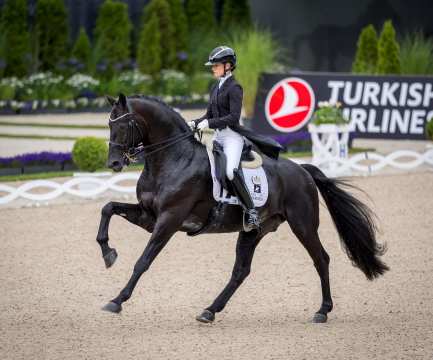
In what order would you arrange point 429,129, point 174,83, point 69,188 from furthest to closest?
point 174,83
point 429,129
point 69,188

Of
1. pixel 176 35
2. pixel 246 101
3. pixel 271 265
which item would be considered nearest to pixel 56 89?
pixel 176 35

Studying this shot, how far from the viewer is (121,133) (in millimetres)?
7668

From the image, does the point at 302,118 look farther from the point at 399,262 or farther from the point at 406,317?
the point at 406,317

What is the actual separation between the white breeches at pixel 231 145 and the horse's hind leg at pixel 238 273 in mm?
653

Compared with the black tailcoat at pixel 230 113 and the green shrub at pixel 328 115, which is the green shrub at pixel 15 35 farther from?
the black tailcoat at pixel 230 113

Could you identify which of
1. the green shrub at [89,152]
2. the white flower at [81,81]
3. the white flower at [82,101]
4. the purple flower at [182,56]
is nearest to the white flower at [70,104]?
the white flower at [82,101]

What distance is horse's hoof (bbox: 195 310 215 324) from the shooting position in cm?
782

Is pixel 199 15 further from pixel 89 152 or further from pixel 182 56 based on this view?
pixel 89 152

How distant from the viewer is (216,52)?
8070mm

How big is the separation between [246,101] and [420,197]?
18.8 feet

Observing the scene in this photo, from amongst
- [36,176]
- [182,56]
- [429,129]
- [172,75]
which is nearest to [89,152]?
[36,176]

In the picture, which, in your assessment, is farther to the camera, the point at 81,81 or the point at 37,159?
the point at 81,81

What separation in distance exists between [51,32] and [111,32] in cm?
195

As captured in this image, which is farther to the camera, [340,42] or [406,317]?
[340,42]
